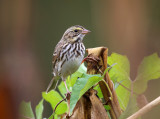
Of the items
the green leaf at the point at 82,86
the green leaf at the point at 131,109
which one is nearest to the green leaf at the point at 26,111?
the green leaf at the point at 82,86

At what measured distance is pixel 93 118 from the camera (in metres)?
1.28

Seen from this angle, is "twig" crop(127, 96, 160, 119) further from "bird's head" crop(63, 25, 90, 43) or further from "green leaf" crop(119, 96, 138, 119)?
"bird's head" crop(63, 25, 90, 43)

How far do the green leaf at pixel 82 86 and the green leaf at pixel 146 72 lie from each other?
0.50 ft

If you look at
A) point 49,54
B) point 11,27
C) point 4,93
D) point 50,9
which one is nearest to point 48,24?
point 50,9

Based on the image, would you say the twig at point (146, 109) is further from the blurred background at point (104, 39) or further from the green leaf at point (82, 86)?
the green leaf at point (82, 86)

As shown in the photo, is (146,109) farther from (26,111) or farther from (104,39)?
(104,39)

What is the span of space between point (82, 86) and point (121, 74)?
0.71ft

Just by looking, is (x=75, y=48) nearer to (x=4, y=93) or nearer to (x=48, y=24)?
(x=4, y=93)

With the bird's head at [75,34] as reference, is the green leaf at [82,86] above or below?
above

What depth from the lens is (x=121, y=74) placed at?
55.1 inches

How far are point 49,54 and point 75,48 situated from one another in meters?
3.83

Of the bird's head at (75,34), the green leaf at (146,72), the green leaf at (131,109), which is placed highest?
the green leaf at (146,72)

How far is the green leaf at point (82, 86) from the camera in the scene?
1.25m

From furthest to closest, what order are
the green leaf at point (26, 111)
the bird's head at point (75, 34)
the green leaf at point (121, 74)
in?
1. the bird's head at point (75, 34)
2. the green leaf at point (26, 111)
3. the green leaf at point (121, 74)
